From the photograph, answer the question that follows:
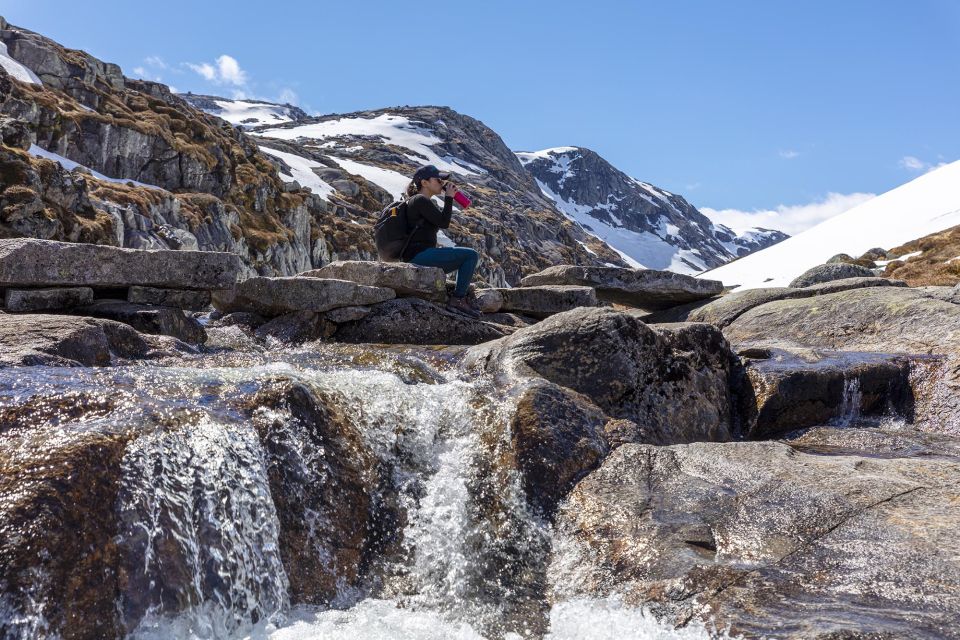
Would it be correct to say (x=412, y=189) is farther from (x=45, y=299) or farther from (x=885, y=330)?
(x=885, y=330)

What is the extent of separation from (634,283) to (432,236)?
5731 millimetres

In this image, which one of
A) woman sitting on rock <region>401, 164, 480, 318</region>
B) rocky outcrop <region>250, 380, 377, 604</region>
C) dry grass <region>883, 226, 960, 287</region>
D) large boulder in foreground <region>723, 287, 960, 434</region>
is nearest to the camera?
rocky outcrop <region>250, 380, 377, 604</region>

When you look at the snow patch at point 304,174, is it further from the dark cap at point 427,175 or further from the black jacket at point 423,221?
the dark cap at point 427,175

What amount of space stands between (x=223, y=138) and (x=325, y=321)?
284ft

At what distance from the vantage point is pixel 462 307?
13.4m

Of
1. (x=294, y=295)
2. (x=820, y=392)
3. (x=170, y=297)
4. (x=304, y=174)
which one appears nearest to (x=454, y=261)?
(x=294, y=295)

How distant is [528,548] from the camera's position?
6.38 metres

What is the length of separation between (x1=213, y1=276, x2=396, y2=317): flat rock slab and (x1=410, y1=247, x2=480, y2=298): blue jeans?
1.03 meters

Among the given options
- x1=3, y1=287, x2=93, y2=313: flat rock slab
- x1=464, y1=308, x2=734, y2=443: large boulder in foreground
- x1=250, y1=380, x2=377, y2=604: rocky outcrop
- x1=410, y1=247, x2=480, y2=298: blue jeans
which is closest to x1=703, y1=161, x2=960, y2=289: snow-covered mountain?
x1=410, y1=247, x2=480, y2=298: blue jeans

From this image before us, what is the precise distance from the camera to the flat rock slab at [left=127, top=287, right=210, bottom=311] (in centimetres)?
1128

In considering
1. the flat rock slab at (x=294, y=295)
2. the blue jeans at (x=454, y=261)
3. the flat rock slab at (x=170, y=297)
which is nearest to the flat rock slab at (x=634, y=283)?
the blue jeans at (x=454, y=261)

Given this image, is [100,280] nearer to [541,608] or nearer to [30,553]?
[30,553]

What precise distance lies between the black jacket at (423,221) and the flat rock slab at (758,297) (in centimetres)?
691

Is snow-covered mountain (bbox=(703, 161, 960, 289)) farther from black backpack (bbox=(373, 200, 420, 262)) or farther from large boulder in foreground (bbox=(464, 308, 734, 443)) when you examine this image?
large boulder in foreground (bbox=(464, 308, 734, 443))
